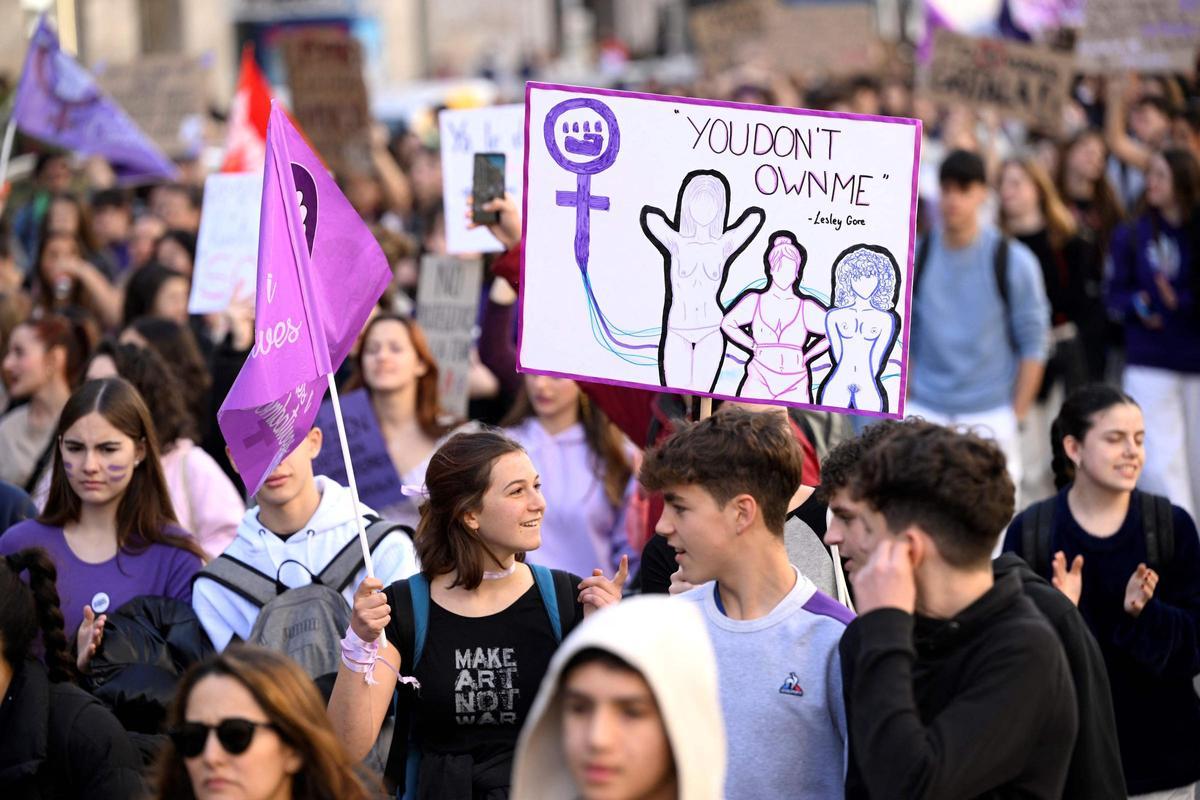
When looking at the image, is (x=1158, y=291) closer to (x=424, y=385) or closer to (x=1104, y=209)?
(x=1104, y=209)

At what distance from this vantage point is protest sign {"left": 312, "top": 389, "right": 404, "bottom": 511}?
282 inches

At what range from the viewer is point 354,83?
46.9 ft

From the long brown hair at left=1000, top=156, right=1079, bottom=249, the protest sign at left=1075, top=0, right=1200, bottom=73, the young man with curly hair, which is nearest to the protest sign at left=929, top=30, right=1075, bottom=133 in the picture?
the protest sign at left=1075, top=0, right=1200, bottom=73

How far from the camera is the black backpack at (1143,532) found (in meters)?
5.46

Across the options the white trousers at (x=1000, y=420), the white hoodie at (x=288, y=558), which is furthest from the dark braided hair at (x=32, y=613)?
the white trousers at (x=1000, y=420)

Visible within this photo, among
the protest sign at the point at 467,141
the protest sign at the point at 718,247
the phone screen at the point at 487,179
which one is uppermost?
the protest sign at the point at 467,141

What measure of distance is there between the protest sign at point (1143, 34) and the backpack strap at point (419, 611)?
9188 millimetres

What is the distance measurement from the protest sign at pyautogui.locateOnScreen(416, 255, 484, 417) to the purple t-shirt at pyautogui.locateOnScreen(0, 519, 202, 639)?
2.83 m

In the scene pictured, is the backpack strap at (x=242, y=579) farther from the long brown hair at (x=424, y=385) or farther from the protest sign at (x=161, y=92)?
the protest sign at (x=161, y=92)

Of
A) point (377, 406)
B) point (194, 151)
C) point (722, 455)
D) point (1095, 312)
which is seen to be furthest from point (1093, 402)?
point (194, 151)

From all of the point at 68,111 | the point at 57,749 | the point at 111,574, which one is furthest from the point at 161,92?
the point at 57,749

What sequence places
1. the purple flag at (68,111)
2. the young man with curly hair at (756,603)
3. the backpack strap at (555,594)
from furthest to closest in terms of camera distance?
→ the purple flag at (68,111) → the backpack strap at (555,594) → the young man with curly hair at (756,603)

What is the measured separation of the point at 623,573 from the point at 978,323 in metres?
4.94

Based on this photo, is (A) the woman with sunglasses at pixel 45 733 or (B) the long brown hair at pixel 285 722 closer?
(B) the long brown hair at pixel 285 722
